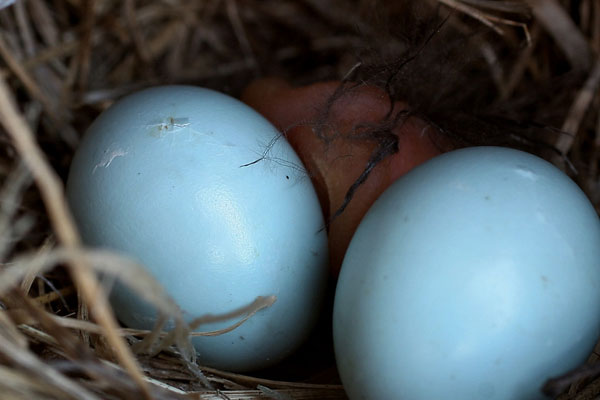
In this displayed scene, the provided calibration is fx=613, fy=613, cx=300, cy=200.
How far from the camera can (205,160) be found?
2.83 feet

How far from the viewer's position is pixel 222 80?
144 cm

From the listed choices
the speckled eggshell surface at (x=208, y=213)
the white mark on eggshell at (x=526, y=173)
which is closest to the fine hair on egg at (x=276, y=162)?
the speckled eggshell surface at (x=208, y=213)

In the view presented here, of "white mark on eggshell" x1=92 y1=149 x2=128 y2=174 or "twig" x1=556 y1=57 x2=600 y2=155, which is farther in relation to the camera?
"twig" x1=556 y1=57 x2=600 y2=155

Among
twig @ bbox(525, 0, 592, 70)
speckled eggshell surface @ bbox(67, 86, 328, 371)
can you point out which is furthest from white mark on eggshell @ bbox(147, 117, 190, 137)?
twig @ bbox(525, 0, 592, 70)

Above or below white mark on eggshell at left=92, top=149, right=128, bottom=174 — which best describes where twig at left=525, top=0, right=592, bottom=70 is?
below

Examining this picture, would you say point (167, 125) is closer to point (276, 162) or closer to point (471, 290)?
point (276, 162)

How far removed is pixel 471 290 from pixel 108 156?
529mm

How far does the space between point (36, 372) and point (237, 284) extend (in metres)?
0.31

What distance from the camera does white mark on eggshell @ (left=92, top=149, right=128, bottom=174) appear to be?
2.86ft

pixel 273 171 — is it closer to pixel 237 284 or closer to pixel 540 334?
pixel 237 284

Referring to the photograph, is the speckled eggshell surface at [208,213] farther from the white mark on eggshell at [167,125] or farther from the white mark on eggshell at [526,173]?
the white mark on eggshell at [526,173]

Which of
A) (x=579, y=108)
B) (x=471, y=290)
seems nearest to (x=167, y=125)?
(x=471, y=290)

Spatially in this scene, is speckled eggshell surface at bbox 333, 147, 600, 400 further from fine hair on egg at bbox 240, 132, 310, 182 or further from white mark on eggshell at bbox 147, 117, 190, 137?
white mark on eggshell at bbox 147, 117, 190, 137

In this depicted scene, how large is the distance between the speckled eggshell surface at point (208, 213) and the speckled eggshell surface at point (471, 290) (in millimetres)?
124
